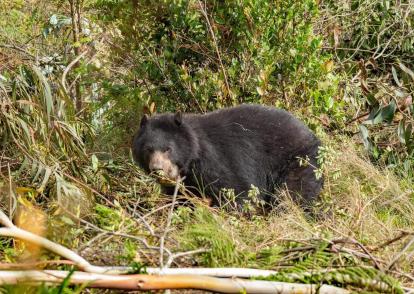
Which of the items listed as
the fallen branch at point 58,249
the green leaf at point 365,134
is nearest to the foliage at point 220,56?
the green leaf at point 365,134

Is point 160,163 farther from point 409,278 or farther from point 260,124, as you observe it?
point 409,278

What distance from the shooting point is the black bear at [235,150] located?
7258mm

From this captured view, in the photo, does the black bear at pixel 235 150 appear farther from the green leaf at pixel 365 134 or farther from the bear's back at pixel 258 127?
the green leaf at pixel 365 134

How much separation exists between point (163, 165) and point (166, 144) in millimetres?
195

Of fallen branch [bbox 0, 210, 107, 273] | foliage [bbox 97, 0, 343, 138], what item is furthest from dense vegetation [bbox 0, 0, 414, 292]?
fallen branch [bbox 0, 210, 107, 273]

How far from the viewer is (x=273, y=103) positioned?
813 cm

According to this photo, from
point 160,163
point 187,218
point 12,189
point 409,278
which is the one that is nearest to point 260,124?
point 160,163

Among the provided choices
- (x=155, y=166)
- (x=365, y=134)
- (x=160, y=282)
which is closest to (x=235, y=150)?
(x=155, y=166)

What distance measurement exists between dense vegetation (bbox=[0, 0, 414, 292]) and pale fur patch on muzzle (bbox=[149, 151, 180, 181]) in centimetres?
18

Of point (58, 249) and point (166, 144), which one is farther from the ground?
point (58, 249)

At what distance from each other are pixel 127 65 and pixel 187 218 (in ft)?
10.4

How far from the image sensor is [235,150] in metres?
7.55

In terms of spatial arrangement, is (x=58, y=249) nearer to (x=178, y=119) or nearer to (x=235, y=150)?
(x=178, y=119)

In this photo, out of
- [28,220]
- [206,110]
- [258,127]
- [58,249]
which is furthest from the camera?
[206,110]
